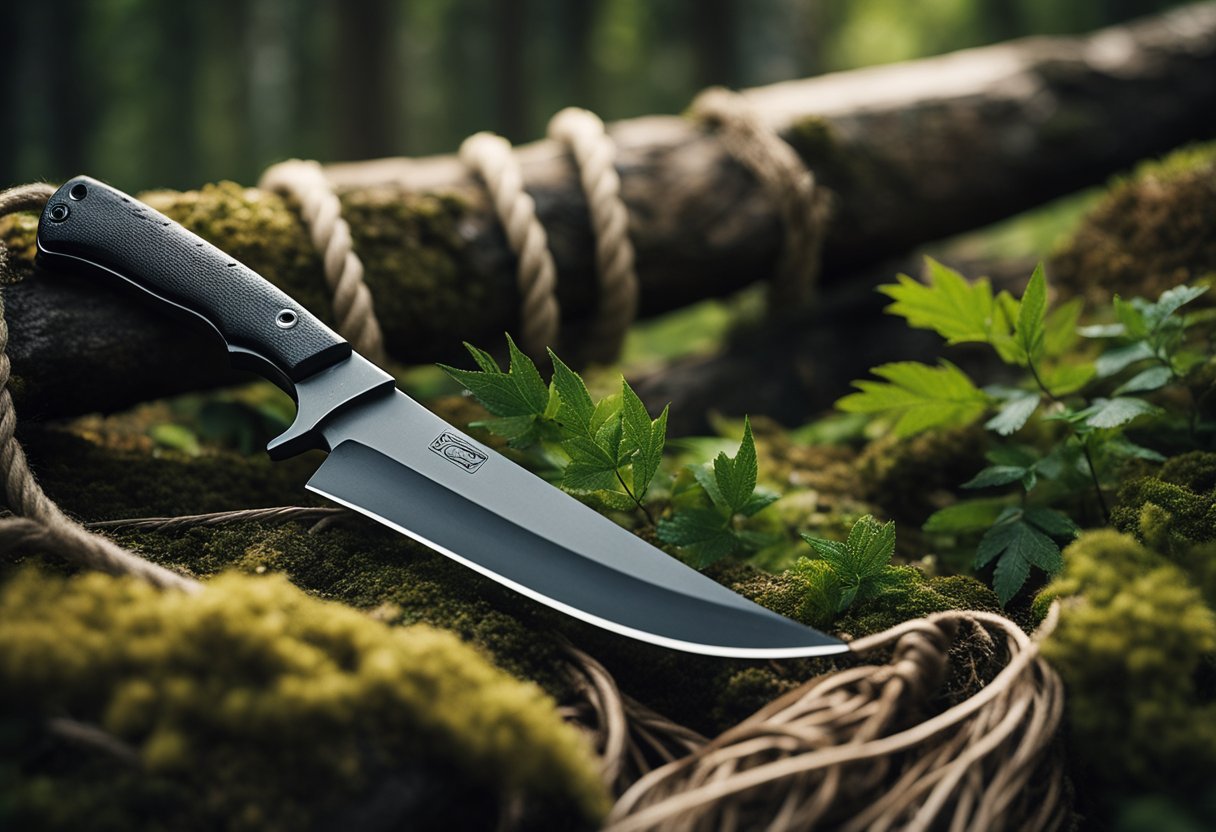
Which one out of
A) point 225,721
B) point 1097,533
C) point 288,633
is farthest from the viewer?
point 1097,533

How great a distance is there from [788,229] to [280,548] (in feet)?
7.09

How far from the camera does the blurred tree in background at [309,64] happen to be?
47.7 feet

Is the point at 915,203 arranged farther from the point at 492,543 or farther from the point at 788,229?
the point at 492,543

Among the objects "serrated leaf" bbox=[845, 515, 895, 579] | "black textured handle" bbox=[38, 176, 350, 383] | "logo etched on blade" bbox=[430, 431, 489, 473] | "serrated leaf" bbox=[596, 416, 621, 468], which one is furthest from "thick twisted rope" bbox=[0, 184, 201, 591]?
"serrated leaf" bbox=[845, 515, 895, 579]

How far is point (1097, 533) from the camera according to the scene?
4.89ft

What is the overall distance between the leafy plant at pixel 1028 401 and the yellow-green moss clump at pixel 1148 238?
75 cm

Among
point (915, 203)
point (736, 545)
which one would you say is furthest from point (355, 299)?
point (915, 203)

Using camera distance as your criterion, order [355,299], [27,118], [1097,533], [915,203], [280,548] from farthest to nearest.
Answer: [27,118], [915,203], [355,299], [280,548], [1097,533]

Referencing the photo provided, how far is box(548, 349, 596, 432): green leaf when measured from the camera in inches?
65.3

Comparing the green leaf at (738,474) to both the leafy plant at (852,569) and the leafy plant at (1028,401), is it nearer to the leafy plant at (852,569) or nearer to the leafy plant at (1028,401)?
the leafy plant at (852,569)

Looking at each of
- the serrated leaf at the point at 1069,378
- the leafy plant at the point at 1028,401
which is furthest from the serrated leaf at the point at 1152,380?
the serrated leaf at the point at 1069,378

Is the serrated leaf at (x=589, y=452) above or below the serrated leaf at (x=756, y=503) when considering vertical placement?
above

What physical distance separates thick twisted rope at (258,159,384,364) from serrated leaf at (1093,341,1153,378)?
6.08 ft

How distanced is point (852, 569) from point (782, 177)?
1842 mm
